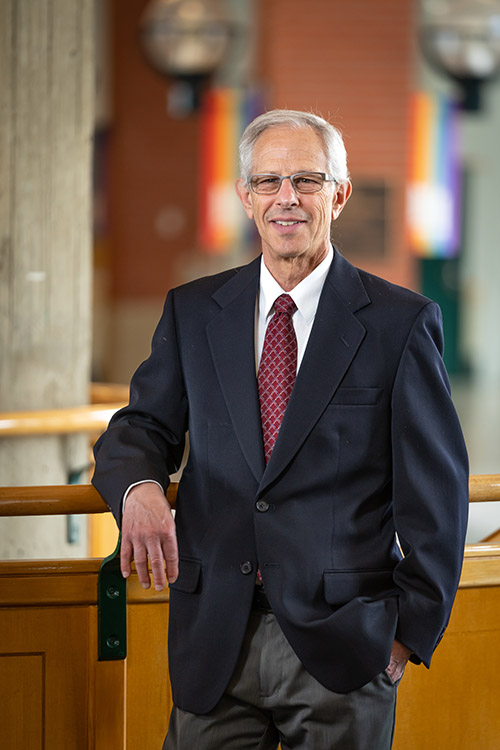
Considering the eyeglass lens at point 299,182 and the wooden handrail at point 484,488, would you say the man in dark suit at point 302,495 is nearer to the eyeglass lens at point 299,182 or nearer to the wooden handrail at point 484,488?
the eyeglass lens at point 299,182

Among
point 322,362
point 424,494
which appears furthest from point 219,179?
point 424,494

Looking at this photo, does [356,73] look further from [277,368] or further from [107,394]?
[277,368]

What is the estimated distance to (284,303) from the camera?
1572mm

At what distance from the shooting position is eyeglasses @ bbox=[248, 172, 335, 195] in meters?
1.52

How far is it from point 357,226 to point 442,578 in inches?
256

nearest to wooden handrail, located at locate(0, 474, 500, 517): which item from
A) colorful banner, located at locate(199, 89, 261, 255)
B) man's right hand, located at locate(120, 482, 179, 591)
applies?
man's right hand, located at locate(120, 482, 179, 591)

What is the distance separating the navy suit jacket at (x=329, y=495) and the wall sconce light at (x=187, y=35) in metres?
4.17

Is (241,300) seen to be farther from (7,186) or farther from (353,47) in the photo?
(353,47)

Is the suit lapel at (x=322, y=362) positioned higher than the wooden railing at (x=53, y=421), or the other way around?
the suit lapel at (x=322, y=362)

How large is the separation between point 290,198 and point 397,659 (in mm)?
717

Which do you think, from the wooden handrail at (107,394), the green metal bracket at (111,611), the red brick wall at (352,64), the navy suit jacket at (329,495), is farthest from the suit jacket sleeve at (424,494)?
the red brick wall at (352,64)

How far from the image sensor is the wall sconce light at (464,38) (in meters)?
4.98

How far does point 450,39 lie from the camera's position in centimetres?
523

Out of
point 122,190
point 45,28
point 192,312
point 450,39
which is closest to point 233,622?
point 192,312
